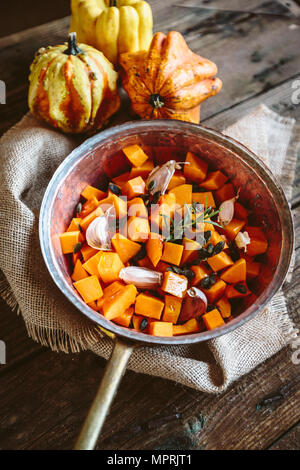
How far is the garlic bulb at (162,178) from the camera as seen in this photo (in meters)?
1.30

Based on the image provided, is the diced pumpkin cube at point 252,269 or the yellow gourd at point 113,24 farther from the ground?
the yellow gourd at point 113,24

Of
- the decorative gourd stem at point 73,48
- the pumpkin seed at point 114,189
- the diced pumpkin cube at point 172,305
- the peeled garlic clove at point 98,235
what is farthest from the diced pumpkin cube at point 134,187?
the decorative gourd stem at point 73,48

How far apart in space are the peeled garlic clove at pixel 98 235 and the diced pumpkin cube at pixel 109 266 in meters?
0.03

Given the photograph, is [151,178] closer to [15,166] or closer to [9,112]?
[15,166]

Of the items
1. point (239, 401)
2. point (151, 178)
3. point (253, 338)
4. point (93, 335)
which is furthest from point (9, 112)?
point (239, 401)

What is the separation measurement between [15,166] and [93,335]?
24.6 inches

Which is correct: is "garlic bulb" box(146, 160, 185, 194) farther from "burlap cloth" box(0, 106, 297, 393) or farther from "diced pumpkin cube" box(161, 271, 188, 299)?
"burlap cloth" box(0, 106, 297, 393)

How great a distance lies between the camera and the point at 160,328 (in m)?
1.16

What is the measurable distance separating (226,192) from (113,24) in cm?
72

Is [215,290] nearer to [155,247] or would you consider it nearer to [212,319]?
[212,319]

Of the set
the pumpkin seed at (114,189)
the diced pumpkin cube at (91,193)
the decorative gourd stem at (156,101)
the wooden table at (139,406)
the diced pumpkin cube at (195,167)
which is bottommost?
the wooden table at (139,406)

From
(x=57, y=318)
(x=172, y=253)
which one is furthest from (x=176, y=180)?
(x=57, y=318)

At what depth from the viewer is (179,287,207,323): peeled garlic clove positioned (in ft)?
3.84

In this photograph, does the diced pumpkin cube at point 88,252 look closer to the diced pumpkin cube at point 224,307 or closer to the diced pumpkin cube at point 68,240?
the diced pumpkin cube at point 68,240
